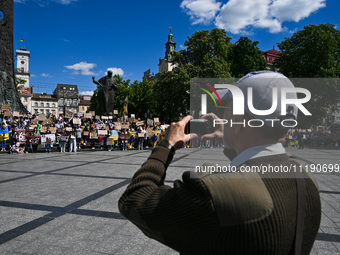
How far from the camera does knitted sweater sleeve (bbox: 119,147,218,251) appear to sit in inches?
36.8

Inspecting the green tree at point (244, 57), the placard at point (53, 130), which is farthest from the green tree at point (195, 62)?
the placard at point (53, 130)

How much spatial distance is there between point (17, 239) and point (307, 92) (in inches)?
138

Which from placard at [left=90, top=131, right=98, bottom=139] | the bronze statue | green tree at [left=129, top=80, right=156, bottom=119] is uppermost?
green tree at [left=129, top=80, right=156, bottom=119]

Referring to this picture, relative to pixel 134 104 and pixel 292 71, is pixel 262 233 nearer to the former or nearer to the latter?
pixel 292 71

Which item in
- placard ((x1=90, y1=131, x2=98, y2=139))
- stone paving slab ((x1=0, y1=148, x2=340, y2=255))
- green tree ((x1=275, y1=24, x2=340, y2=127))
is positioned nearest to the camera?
stone paving slab ((x1=0, y1=148, x2=340, y2=255))

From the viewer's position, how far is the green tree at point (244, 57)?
39000 millimetres

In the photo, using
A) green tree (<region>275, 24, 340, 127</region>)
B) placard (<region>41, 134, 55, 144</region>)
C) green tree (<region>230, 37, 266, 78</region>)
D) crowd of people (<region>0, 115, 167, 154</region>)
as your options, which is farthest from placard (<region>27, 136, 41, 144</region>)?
green tree (<region>230, 37, 266, 78</region>)

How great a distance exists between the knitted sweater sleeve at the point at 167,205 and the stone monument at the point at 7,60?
21.5 meters

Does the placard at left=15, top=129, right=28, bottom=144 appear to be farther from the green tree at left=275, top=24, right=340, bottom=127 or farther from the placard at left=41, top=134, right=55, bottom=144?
the green tree at left=275, top=24, right=340, bottom=127

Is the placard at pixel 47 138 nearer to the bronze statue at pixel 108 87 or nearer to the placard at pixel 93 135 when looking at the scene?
the placard at pixel 93 135

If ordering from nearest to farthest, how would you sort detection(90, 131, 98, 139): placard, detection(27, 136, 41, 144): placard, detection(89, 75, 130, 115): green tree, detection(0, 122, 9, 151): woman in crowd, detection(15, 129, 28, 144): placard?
detection(15, 129, 28, 144): placard < detection(0, 122, 9, 151): woman in crowd < detection(27, 136, 41, 144): placard < detection(90, 131, 98, 139): placard < detection(89, 75, 130, 115): green tree

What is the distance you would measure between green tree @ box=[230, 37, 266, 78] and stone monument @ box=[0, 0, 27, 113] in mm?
28096

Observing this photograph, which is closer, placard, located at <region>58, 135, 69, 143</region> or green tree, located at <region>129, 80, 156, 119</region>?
placard, located at <region>58, 135, 69, 143</region>

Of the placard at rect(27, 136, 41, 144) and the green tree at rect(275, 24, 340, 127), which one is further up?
the green tree at rect(275, 24, 340, 127)
